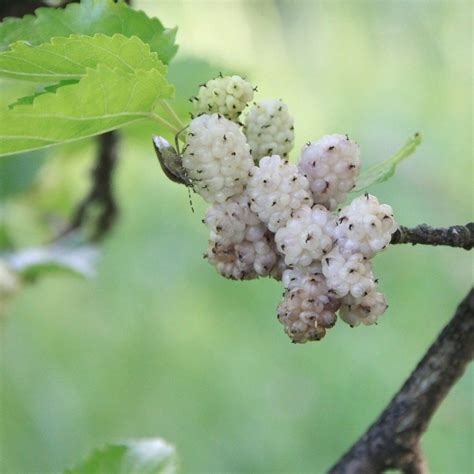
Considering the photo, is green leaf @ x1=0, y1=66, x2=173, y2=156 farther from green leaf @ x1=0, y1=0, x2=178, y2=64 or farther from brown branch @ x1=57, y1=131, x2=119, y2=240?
brown branch @ x1=57, y1=131, x2=119, y2=240

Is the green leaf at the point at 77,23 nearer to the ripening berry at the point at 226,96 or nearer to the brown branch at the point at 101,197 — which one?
the ripening berry at the point at 226,96

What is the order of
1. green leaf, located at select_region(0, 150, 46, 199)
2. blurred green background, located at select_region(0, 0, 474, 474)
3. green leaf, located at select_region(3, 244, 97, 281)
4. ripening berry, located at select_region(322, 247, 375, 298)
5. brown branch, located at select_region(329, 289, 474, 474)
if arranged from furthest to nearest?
blurred green background, located at select_region(0, 0, 474, 474) → green leaf, located at select_region(0, 150, 46, 199) → green leaf, located at select_region(3, 244, 97, 281) → brown branch, located at select_region(329, 289, 474, 474) → ripening berry, located at select_region(322, 247, 375, 298)

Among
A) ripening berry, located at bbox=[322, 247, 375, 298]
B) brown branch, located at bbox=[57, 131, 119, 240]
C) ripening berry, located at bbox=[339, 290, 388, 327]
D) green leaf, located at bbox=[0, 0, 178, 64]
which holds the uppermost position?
brown branch, located at bbox=[57, 131, 119, 240]

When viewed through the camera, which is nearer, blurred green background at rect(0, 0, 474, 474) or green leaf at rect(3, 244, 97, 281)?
green leaf at rect(3, 244, 97, 281)

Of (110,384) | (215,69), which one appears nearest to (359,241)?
(215,69)

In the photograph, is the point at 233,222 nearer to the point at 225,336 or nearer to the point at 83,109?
the point at 83,109


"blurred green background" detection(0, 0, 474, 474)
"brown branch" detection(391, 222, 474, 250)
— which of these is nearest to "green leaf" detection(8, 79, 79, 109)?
"brown branch" detection(391, 222, 474, 250)

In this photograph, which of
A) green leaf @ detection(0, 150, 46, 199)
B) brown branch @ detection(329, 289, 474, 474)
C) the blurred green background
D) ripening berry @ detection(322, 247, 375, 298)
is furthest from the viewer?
the blurred green background
